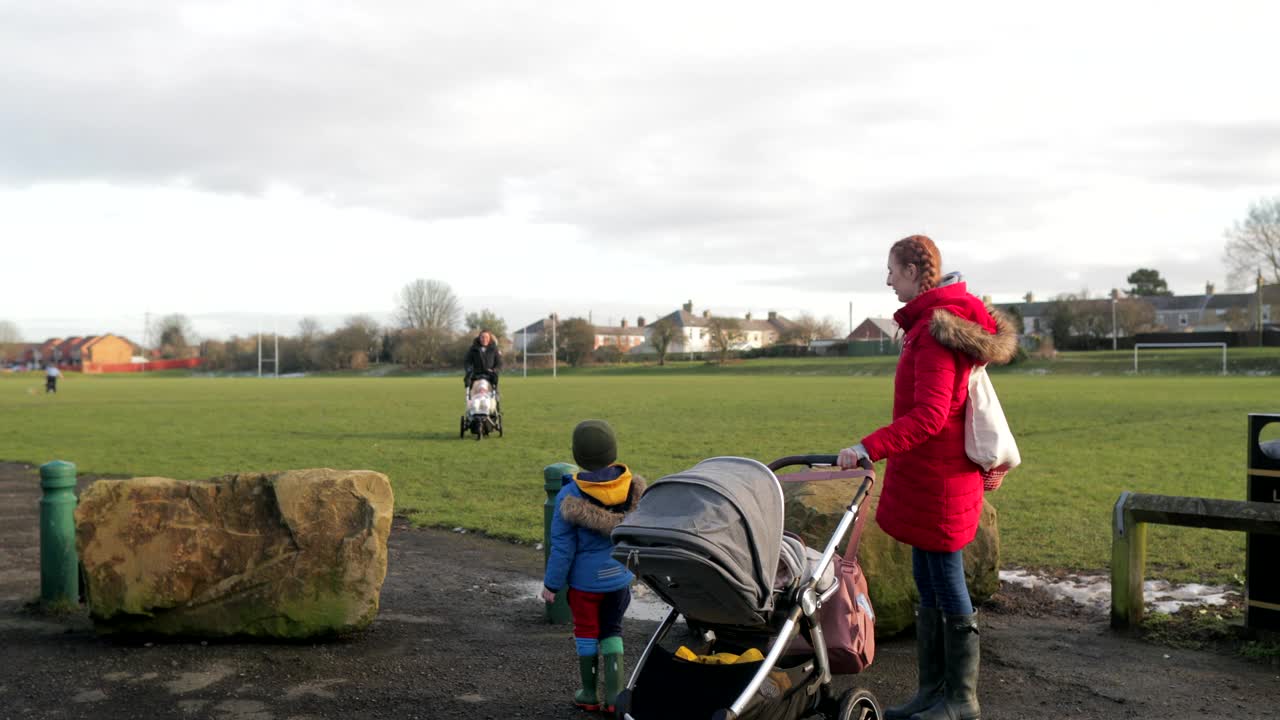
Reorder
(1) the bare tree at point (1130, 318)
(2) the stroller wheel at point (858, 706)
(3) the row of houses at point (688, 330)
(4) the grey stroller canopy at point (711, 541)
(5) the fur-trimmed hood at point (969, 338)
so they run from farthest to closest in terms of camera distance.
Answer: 1. (3) the row of houses at point (688, 330)
2. (1) the bare tree at point (1130, 318)
3. (5) the fur-trimmed hood at point (969, 338)
4. (2) the stroller wheel at point (858, 706)
5. (4) the grey stroller canopy at point (711, 541)

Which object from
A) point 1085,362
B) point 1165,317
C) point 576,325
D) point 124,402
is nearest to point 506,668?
point 124,402

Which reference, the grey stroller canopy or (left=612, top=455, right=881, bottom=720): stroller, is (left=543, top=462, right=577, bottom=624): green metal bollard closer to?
(left=612, top=455, right=881, bottom=720): stroller

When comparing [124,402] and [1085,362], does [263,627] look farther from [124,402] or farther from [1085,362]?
[1085,362]

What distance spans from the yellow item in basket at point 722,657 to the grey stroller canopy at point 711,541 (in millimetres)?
118

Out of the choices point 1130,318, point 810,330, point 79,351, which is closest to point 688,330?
point 810,330

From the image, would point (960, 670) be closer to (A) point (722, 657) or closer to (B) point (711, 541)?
(A) point (722, 657)

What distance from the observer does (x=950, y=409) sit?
4.15 metres

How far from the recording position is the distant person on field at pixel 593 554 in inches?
175

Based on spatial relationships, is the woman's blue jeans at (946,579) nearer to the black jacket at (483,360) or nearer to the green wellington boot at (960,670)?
the green wellington boot at (960,670)

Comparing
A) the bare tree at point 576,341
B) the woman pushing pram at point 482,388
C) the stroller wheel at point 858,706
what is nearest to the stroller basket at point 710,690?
the stroller wheel at point 858,706

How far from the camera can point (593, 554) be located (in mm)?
4574

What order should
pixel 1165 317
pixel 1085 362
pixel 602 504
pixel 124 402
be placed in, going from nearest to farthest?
pixel 602 504
pixel 124 402
pixel 1085 362
pixel 1165 317

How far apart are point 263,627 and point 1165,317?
12915 cm

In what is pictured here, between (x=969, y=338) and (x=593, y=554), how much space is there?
1.93 meters
